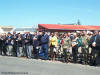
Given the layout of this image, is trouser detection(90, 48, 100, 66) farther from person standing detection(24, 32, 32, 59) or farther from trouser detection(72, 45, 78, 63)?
person standing detection(24, 32, 32, 59)

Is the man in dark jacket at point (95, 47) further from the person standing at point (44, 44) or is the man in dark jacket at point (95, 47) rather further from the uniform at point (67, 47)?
the person standing at point (44, 44)

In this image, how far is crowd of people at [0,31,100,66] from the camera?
1118 centimetres

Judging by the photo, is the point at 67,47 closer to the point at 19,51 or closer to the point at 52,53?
the point at 52,53

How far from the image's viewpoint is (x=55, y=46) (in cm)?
1319

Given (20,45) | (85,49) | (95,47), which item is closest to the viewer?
(95,47)

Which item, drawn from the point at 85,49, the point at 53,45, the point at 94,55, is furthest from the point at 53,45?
the point at 94,55

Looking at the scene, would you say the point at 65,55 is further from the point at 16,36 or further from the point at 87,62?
the point at 16,36

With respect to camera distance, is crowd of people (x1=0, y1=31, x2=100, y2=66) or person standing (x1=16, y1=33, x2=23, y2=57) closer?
crowd of people (x1=0, y1=31, x2=100, y2=66)

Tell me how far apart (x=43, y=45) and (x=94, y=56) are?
4.00m

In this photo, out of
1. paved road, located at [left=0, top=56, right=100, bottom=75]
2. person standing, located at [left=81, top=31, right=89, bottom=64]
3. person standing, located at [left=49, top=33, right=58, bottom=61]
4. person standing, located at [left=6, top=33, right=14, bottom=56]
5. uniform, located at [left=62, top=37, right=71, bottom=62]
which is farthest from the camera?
person standing, located at [left=6, top=33, right=14, bottom=56]

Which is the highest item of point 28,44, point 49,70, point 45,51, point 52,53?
point 28,44

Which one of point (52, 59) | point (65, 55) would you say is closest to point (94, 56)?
point (65, 55)

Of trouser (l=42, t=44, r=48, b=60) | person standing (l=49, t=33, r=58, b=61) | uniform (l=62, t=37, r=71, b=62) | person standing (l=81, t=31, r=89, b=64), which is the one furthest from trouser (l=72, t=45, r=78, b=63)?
trouser (l=42, t=44, r=48, b=60)

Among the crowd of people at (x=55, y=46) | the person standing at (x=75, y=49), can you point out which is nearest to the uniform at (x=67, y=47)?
the crowd of people at (x=55, y=46)
